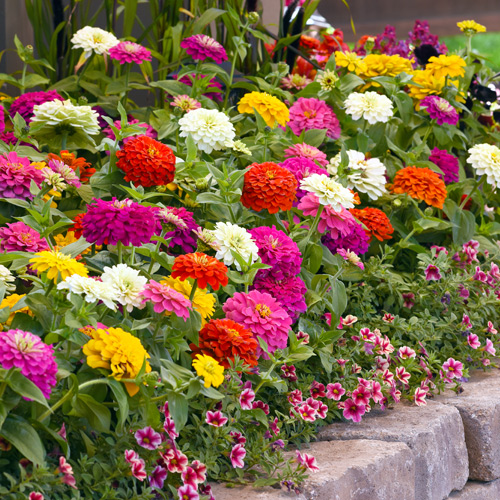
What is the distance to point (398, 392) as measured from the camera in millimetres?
1457

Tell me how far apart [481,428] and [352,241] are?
18.7 inches

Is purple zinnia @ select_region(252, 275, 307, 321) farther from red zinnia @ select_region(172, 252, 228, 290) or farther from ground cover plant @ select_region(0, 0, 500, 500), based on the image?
red zinnia @ select_region(172, 252, 228, 290)

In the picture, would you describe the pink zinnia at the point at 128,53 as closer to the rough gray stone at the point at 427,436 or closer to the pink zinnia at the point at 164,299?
the pink zinnia at the point at 164,299

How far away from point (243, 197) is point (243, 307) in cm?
33

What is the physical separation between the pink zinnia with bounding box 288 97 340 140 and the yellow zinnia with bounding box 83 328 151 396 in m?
1.12

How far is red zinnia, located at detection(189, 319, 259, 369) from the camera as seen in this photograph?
3.87ft

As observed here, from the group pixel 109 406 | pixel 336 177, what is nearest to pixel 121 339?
pixel 109 406

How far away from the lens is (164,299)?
106 centimetres

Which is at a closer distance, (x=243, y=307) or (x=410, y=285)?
(x=243, y=307)

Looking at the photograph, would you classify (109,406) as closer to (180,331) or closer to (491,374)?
(180,331)

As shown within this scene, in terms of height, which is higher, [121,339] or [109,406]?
[121,339]

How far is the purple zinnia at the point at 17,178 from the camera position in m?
1.40

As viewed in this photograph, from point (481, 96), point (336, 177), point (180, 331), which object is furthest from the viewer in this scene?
point (481, 96)

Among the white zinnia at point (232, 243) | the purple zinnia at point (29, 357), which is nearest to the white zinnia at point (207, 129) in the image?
the white zinnia at point (232, 243)
